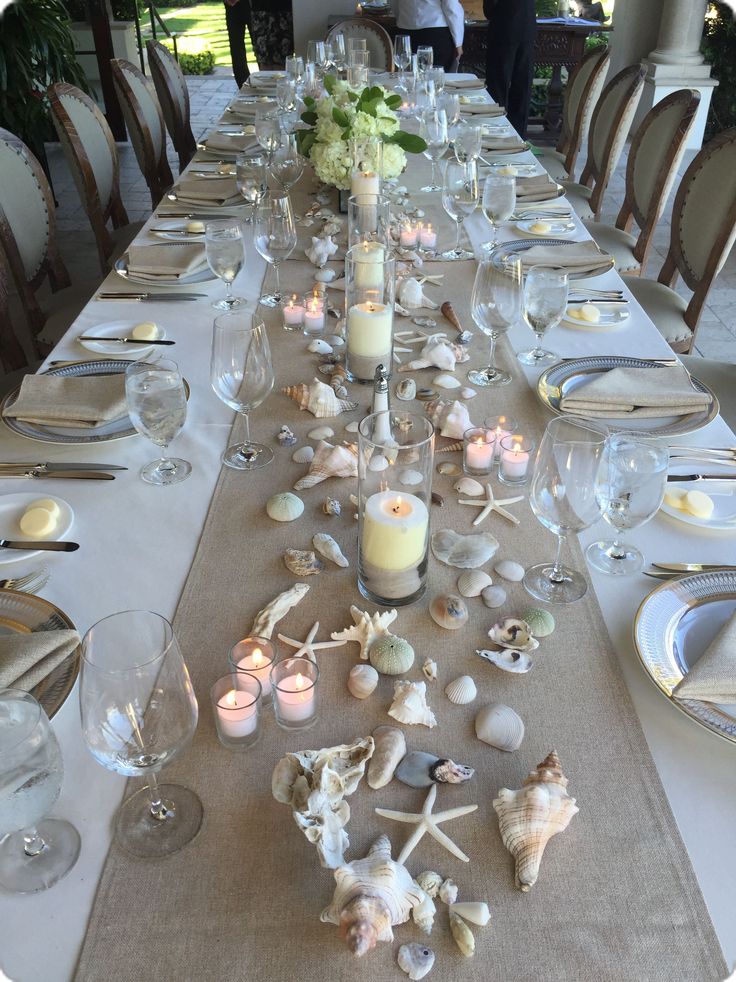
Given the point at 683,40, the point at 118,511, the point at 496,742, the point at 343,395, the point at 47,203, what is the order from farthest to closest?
the point at 683,40
the point at 47,203
the point at 343,395
the point at 118,511
the point at 496,742

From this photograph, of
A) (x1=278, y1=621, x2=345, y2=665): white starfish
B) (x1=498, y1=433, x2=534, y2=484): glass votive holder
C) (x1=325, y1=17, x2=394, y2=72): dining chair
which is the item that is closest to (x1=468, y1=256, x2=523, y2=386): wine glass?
(x1=498, y1=433, x2=534, y2=484): glass votive holder

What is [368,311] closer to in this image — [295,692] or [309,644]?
[309,644]

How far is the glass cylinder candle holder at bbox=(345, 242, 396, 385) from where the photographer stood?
1396mm

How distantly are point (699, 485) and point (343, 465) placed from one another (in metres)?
0.50

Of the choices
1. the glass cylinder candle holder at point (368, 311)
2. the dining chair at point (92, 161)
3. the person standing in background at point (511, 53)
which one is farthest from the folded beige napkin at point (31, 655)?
the person standing in background at point (511, 53)

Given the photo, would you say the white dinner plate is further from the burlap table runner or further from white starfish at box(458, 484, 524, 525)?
white starfish at box(458, 484, 524, 525)

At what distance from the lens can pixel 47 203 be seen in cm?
229

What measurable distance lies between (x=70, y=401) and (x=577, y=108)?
2995 millimetres

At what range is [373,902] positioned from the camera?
0.62 meters

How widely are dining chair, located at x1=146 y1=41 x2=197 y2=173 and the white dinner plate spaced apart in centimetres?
266

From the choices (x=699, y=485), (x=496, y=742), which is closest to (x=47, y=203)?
(x=699, y=485)

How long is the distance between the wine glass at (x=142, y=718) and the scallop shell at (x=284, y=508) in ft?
1.18

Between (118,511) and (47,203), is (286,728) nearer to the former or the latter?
(118,511)

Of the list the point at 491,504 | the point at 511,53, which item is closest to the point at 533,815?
the point at 491,504
